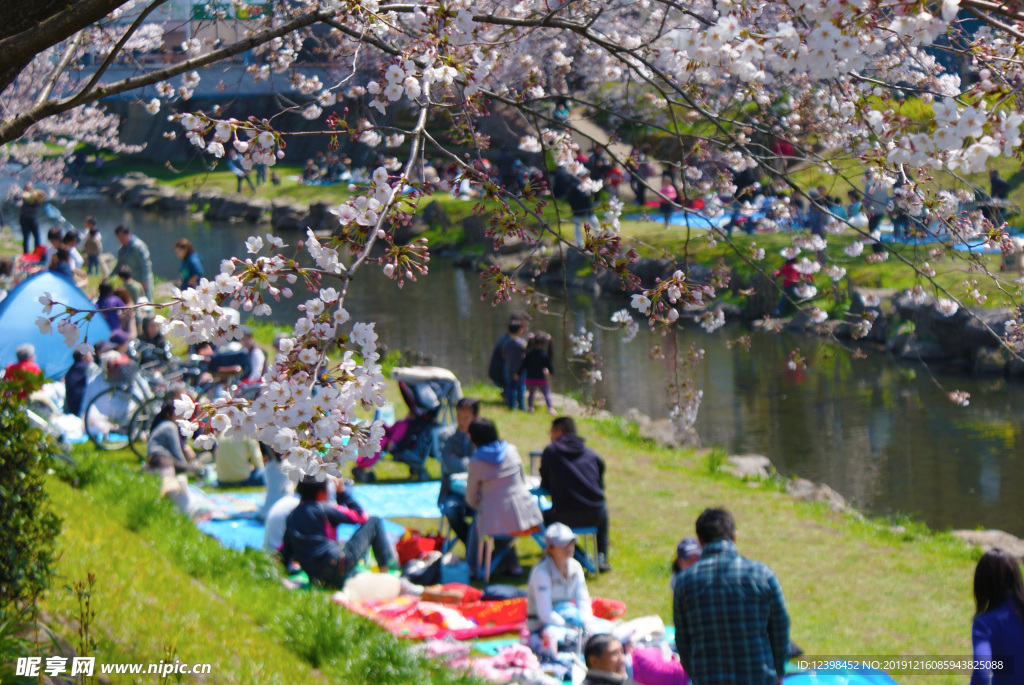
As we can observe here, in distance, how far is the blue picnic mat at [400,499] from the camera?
26.1 ft

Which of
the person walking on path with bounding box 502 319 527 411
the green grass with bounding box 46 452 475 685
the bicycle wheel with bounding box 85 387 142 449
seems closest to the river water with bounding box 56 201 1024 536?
the person walking on path with bounding box 502 319 527 411

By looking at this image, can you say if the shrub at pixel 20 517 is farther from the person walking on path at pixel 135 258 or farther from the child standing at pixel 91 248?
the child standing at pixel 91 248

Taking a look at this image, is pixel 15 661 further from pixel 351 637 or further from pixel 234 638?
pixel 351 637

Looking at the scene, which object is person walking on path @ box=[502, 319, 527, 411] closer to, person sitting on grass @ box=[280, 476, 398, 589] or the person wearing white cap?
person sitting on grass @ box=[280, 476, 398, 589]

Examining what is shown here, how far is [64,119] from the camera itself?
2125cm

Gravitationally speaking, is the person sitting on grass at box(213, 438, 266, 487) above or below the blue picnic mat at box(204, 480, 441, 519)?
above

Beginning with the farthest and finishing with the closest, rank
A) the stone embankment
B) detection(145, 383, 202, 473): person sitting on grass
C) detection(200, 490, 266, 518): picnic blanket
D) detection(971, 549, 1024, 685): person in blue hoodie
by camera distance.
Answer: the stone embankment < detection(145, 383, 202, 473): person sitting on grass < detection(200, 490, 266, 518): picnic blanket < detection(971, 549, 1024, 685): person in blue hoodie

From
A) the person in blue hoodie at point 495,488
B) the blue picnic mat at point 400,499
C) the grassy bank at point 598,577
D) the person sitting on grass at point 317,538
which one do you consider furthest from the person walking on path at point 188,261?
the person in blue hoodie at point 495,488

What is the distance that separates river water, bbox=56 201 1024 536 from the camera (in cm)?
1042

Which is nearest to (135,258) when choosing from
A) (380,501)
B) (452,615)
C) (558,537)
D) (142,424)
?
(142,424)

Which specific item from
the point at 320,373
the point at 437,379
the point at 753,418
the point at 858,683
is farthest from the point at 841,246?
the point at 320,373

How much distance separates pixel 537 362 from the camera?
1159cm

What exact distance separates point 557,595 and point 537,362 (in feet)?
20.7

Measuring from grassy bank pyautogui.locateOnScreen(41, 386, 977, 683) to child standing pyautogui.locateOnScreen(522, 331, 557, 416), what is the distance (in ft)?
3.88
